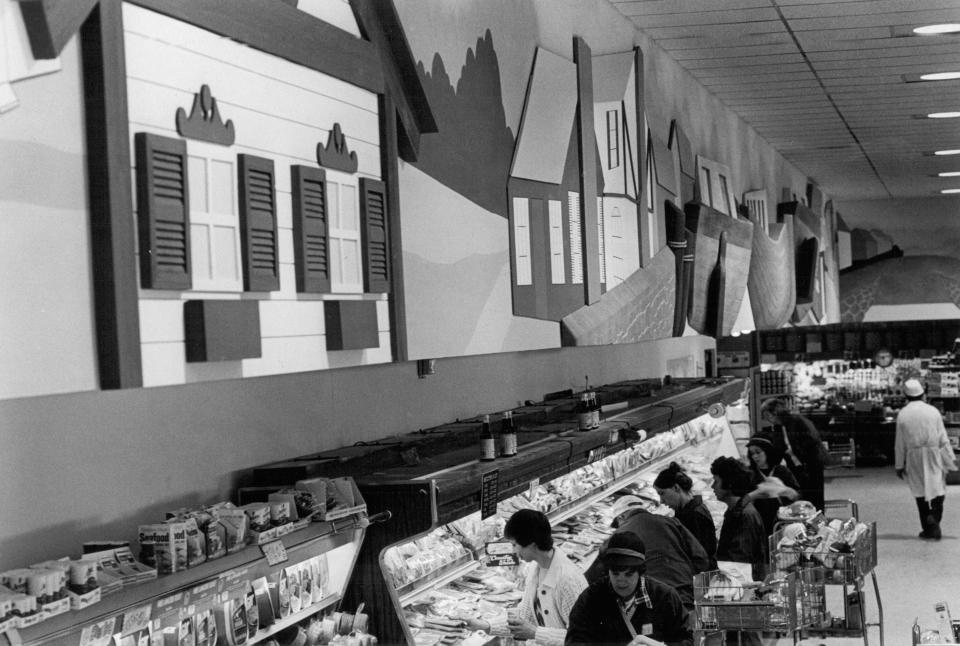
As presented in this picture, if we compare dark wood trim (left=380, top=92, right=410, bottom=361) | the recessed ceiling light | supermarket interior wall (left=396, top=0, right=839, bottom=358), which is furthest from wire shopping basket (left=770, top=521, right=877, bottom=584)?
the recessed ceiling light

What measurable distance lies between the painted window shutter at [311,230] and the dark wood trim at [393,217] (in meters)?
0.48

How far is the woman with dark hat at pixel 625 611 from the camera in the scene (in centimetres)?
465

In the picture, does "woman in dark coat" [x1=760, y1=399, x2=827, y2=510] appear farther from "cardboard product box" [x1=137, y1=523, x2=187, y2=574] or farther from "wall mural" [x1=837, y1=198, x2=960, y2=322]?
"wall mural" [x1=837, y1=198, x2=960, y2=322]

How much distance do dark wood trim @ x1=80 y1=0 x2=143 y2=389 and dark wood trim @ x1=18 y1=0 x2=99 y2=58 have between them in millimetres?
83

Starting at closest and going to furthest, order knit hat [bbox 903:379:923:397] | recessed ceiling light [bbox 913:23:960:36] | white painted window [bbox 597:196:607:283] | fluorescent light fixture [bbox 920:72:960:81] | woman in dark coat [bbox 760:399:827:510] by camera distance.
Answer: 1. white painted window [bbox 597:196:607:283]
2. recessed ceiling light [bbox 913:23:960:36]
3. fluorescent light fixture [bbox 920:72:960:81]
4. woman in dark coat [bbox 760:399:827:510]
5. knit hat [bbox 903:379:923:397]

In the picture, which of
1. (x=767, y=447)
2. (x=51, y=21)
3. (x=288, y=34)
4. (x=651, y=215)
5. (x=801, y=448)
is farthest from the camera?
(x=801, y=448)

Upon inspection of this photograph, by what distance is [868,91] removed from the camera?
9945 millimetres

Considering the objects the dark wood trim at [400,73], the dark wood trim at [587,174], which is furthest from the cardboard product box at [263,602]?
the dark wood trim at [587,174]

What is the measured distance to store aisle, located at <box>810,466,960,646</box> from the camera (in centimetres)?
910

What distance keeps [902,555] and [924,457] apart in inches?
71.2

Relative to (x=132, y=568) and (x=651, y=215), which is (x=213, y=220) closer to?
(x=132, y=568)

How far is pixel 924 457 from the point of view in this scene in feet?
43.2

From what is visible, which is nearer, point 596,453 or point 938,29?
point 596,453

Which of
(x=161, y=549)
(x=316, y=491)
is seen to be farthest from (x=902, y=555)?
(x=161, y=549)
